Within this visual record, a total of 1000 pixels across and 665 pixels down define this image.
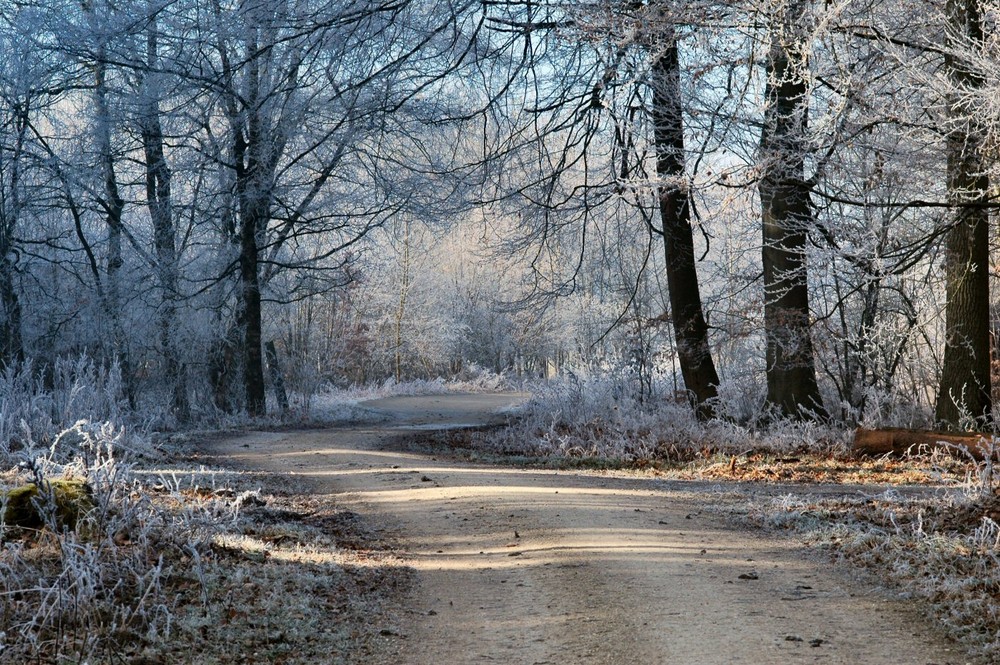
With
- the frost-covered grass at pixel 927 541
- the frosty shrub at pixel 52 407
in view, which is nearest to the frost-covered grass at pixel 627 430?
the frost-covered grass at pixel 927 541

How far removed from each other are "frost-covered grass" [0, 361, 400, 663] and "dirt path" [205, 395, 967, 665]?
0.48 meters

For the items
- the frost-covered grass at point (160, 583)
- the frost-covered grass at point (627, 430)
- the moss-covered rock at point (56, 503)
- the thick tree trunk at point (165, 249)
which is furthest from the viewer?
the thick tree trunk at point (165, 249)

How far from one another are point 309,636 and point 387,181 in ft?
46.8

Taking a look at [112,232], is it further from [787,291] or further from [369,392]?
[787,291]

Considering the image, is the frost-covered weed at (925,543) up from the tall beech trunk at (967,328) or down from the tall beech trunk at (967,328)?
down

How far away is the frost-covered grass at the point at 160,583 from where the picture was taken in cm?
428

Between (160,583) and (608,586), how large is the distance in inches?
102

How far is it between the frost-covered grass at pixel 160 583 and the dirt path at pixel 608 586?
19.0 inches

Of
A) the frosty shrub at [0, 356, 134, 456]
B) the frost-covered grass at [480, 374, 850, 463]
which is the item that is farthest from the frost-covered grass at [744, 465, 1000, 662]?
the frosty shrub at [0, 356, 134, 456]

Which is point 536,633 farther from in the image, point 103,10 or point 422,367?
point 422,367

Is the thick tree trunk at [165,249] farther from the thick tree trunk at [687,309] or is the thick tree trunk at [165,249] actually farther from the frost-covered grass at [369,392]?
the thick tree trunk at [687,309]

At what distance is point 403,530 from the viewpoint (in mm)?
7469

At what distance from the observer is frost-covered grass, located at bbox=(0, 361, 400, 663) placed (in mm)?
4277

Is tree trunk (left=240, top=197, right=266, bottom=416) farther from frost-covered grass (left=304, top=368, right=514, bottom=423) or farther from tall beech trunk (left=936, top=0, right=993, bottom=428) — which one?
tall beech trunk (left=936, top=0, right=993, bottom=428)
